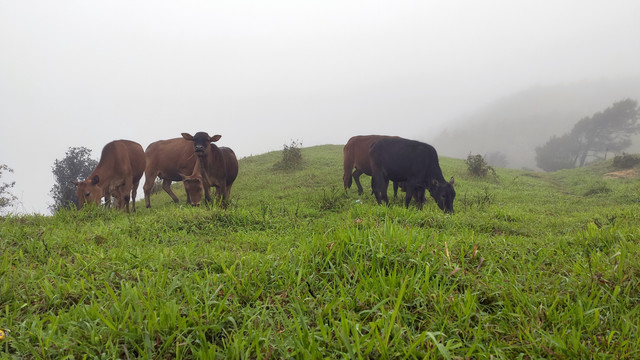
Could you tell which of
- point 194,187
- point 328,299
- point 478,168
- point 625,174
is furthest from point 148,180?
point 625,174

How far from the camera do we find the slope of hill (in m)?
116

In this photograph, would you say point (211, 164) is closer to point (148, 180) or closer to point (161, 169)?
point (161, 169)

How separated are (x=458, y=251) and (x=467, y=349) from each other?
1506 millimetres

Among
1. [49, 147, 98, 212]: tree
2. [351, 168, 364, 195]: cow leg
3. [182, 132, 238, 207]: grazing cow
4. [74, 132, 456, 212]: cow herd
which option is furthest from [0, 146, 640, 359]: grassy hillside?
[49, 147, 98, 212]: tree

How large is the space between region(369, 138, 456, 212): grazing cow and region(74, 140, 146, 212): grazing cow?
302 inches

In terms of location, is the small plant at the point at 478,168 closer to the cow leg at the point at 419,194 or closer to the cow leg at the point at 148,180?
the cow leg at the point at 419,194

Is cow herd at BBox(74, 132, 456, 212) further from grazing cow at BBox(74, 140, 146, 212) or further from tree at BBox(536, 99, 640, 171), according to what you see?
tree at BBox(536, 99, 640, 171)

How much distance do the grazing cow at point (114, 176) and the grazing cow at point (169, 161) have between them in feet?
3.49

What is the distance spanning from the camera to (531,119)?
453 ft

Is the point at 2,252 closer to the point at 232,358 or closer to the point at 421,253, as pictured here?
the point at 232,358

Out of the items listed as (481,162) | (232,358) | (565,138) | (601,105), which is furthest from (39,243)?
(601,105)

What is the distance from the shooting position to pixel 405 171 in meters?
8.42

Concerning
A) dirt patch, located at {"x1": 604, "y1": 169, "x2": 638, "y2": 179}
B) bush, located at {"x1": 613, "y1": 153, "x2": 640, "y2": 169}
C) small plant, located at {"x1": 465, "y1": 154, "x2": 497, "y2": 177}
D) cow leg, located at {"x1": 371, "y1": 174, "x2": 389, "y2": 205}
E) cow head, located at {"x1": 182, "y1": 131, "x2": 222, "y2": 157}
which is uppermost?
cow head, located at {"x1": 182, "y1": 131, "x2": 222, "y2": 157}

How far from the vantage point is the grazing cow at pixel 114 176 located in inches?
310
